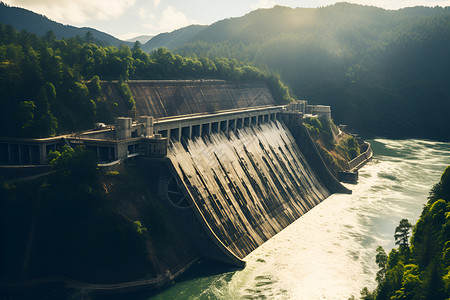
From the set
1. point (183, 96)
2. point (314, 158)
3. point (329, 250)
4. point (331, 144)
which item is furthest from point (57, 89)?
point (331, 144)

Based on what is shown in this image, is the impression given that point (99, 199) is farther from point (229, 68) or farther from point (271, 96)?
point (271, 96)

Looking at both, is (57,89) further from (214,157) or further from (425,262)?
(425,262)

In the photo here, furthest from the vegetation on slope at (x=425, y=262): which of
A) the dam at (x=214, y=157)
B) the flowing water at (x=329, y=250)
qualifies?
the dam at (x=214, y=157)

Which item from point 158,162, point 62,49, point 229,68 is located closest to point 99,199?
point 158,162

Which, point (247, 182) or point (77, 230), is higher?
point (247, 182)

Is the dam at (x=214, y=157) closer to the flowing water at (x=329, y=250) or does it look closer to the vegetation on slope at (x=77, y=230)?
the flowing water at (x=329, y=250)

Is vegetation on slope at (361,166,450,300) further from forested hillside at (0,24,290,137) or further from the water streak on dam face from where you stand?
forested hillside at (0,24,290,137)
